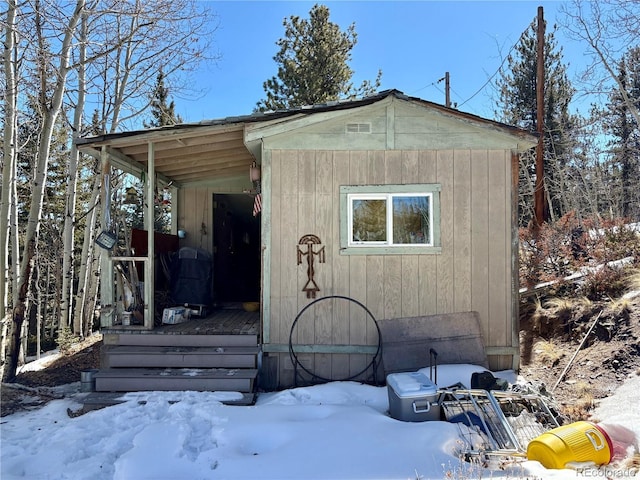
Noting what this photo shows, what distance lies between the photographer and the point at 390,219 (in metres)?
4.91

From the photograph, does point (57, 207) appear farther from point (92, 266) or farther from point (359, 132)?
point (359, 132)

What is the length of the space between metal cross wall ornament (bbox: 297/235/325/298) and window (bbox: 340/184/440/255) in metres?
0.30

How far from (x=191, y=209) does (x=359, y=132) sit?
373 centimetres

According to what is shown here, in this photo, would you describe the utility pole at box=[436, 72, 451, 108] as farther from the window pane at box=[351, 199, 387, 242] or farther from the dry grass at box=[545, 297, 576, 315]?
the window pane at box=[351, 199, 387, 242]

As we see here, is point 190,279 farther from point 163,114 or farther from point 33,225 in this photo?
point 163,114

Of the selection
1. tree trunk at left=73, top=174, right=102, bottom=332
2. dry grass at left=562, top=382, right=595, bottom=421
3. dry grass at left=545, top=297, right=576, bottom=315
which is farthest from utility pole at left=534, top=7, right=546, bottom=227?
tree trunk at left=73, top=174, right=102, bottom=332

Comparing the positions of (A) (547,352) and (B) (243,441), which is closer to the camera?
(B) (243,441)

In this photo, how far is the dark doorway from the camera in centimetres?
766

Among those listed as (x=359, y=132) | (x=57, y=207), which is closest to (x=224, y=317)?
(x=359, y=132)

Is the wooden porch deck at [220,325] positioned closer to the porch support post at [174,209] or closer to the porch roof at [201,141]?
the porch support post at [174,209]

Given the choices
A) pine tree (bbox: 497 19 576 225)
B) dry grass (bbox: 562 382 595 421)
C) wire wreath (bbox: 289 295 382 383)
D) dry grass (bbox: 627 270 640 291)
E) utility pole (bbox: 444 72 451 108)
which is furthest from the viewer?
pine tree (bbox: 497 19 576 225)

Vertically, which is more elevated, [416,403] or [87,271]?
[87,271]

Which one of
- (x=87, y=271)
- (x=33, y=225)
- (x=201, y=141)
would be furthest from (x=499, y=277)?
(x=87, y=271)

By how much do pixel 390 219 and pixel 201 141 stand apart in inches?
103
